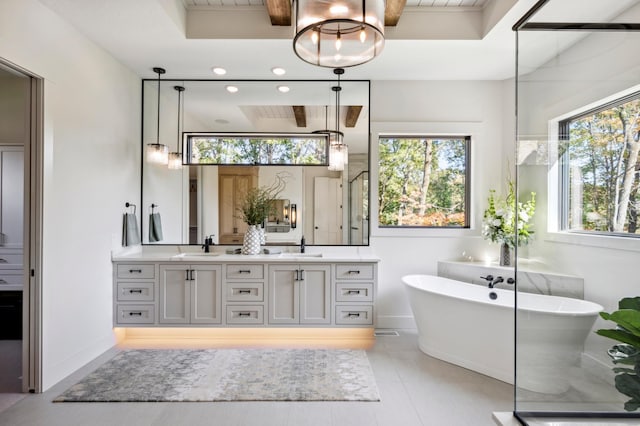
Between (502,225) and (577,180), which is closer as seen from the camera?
(577,180)

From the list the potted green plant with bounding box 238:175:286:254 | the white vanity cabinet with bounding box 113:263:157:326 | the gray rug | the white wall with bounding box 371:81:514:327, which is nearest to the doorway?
the gray rug

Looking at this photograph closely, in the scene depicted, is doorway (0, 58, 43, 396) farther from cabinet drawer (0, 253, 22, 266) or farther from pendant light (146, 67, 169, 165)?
pendant light (146, 67, 169, 165)

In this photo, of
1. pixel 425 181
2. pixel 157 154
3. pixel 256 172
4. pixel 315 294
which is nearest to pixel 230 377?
pixel 315 294

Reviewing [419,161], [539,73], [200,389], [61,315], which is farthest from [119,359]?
[539,73]

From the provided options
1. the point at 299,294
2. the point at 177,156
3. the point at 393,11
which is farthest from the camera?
the point at 177,156

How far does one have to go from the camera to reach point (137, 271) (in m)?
3.37

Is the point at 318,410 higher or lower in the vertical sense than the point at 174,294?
lower

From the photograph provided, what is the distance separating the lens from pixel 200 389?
98.2 inches

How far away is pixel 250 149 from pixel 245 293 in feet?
5.13

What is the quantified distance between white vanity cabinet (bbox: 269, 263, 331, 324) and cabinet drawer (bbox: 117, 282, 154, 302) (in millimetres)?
1208

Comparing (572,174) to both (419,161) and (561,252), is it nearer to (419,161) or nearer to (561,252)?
(561,252)

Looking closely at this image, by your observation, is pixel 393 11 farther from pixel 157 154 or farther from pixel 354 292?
pixel 157 154

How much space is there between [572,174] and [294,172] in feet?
8.15

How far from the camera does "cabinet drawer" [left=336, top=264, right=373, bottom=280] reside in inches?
131
